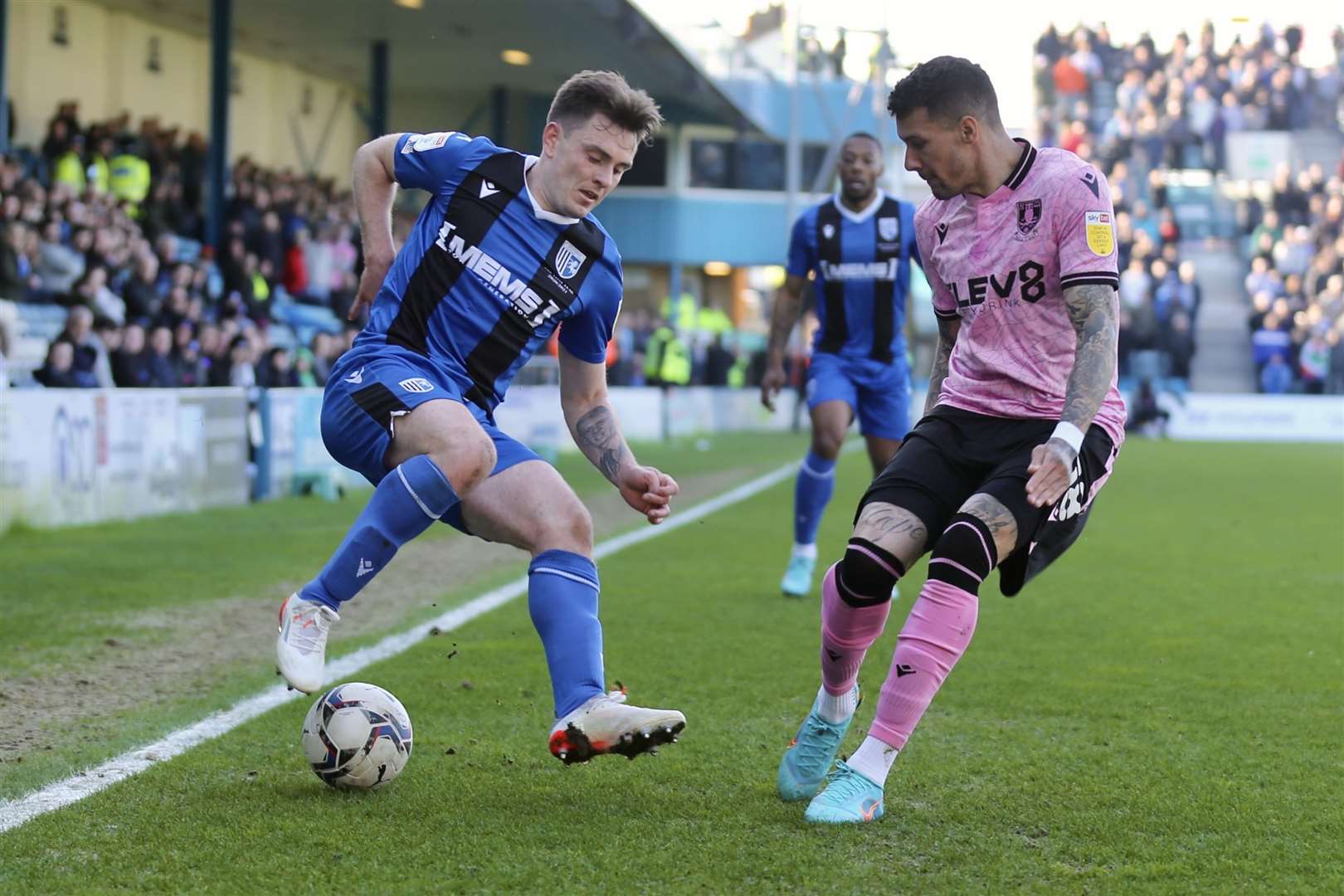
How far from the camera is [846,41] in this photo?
127 feet

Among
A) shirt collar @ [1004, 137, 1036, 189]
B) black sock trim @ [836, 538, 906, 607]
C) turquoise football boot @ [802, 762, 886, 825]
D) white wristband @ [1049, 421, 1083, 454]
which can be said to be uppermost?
shirt collar @ [1004, 137, 1036, 189]

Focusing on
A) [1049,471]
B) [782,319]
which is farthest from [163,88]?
[1049,471]

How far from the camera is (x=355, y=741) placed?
4566 mm

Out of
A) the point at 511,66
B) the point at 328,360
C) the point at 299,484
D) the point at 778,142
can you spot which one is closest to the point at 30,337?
the point at 299,484

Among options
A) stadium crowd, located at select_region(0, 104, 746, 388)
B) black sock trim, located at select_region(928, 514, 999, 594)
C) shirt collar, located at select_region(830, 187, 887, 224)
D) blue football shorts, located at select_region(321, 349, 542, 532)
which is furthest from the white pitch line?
stadium crowd, located at select_region(0, 104, 746, 388)

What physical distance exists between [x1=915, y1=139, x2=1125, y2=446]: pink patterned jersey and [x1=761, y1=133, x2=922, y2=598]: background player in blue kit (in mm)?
4170

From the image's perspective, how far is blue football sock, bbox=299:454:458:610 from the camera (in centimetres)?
454

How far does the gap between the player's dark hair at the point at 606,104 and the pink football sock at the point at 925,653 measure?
4.89 ft

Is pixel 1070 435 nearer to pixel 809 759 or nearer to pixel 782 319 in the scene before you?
pixel 809 759

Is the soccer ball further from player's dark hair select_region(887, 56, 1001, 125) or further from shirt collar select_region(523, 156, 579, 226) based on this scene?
player's dark hair select_region(887, 56, 1001, 125)

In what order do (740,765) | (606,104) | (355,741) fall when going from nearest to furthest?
1. (355,741)
2. (606,104)
3. (740,765)

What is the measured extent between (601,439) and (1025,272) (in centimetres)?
130

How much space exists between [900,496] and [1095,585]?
223 inches

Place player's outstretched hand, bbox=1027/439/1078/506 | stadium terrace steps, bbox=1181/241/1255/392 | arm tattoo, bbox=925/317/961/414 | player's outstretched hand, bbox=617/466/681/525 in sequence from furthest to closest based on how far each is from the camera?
stadium terrace steps, bbox=1181/241/1255/392 → arm tattoo, bbox=925/317/961/414 → player's outstretched hand, bbox=617/466/681/525 → player's outstretched hand, bbox=1027/439/1078/506
